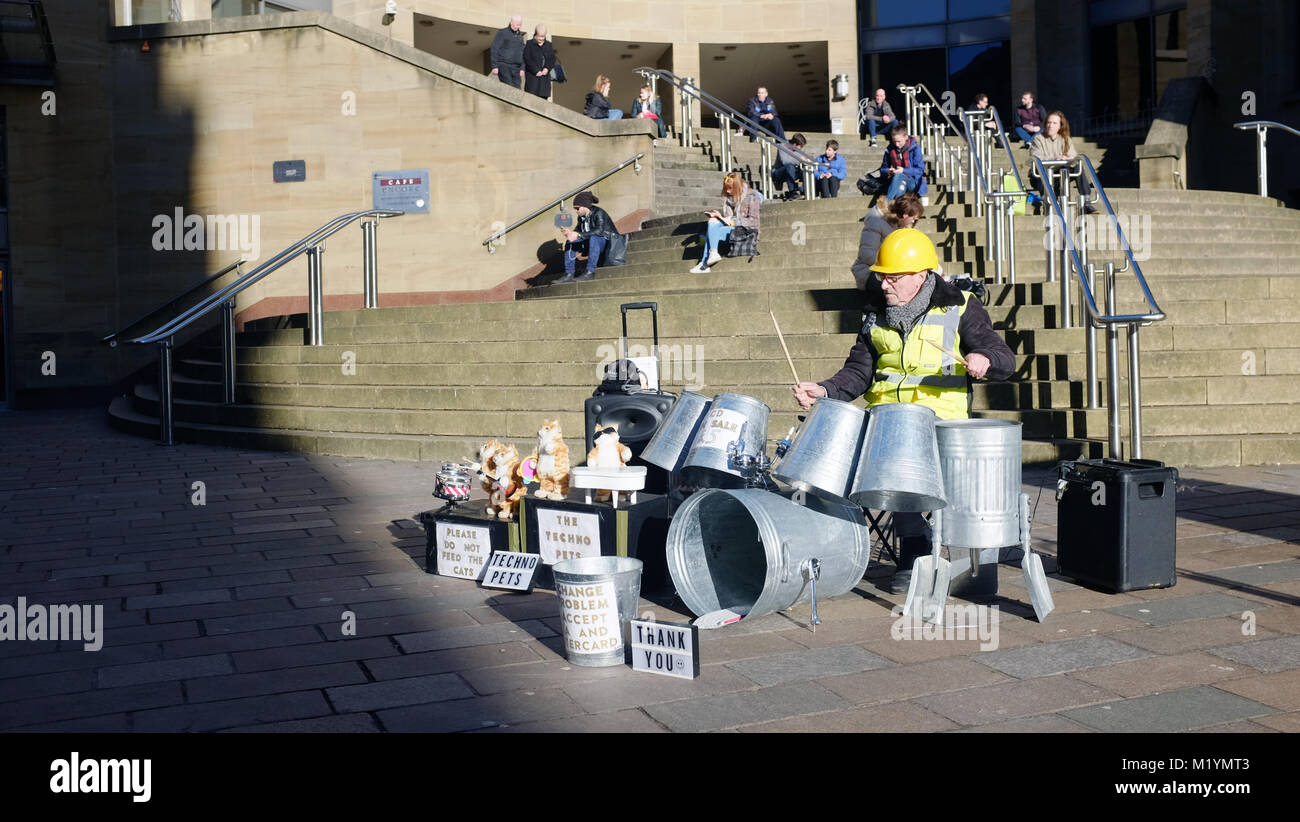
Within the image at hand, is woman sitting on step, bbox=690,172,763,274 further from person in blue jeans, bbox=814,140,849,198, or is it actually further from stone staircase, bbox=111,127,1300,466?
person in blue jeans, bbox=814,140,849,198

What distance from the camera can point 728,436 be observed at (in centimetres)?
568

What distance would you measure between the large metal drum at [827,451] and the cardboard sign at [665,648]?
0.95 metres

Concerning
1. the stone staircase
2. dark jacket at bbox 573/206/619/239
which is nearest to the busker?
the stone staircase

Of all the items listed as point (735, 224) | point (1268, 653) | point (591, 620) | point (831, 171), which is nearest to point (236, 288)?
point (735, 224)

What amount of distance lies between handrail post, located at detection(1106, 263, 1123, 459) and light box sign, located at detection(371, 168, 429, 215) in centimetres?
1176

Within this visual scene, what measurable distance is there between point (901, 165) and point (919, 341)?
930cm

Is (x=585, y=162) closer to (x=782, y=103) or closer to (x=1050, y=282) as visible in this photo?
(x=1050, y=282)

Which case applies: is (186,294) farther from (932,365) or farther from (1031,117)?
(932,365)

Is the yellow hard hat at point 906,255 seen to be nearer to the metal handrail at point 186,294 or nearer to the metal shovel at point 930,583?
the metal shovel at point 930,583

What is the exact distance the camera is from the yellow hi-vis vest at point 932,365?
580cm

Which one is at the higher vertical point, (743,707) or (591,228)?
(591,228)

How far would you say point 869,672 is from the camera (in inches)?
181

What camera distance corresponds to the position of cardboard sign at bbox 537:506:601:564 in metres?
5.93
